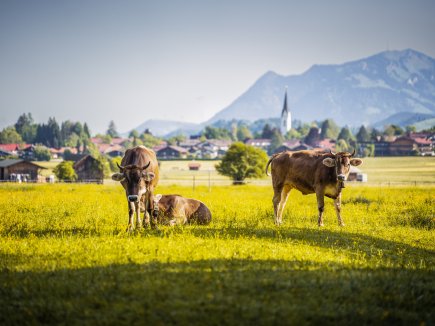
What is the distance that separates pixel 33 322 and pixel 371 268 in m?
6.78

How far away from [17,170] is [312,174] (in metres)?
93.2

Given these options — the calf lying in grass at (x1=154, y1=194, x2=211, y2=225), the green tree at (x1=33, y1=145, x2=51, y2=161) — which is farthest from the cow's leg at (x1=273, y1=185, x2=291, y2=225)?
the green tree at (x1=33, y1=145, x2=51, y2=161)

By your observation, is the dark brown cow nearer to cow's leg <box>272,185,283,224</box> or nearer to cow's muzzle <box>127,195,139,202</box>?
cow's muzzle <box>127,195,139,202</box>

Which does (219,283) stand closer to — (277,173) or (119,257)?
(119,257)

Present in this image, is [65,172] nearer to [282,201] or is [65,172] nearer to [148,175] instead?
[282,201]

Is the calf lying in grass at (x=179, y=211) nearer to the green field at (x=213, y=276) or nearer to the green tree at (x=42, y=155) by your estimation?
the green field at (x=213, y=276)

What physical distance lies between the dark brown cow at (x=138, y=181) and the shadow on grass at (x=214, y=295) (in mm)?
5251

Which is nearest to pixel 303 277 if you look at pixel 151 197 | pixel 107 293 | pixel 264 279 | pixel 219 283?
pixel 264 279

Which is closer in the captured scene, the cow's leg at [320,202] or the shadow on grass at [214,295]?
the shadow on grass at [214,295]

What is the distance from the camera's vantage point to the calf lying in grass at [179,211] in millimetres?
16484

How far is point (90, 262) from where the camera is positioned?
9.59 m

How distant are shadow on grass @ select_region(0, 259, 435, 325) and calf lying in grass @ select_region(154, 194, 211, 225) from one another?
23.4 feet

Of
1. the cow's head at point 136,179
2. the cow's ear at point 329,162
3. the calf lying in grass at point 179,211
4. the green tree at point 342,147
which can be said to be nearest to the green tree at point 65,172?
the calf lying in grass at point 179,211

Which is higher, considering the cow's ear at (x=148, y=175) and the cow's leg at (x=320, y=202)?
the cow's ear at (x=148, y=175)
